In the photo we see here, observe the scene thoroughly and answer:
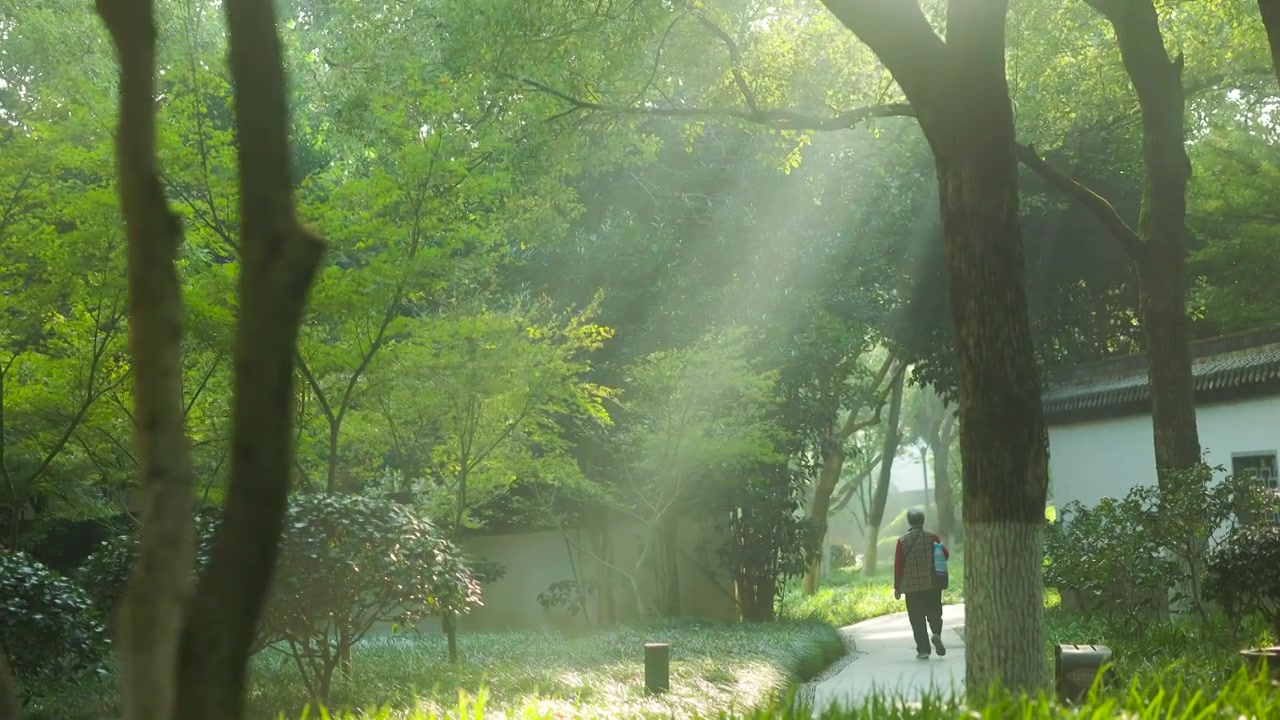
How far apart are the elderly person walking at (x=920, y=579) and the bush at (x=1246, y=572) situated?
4050 millimetres

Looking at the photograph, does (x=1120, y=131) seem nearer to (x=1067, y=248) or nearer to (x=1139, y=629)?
(x=1067, y=248)

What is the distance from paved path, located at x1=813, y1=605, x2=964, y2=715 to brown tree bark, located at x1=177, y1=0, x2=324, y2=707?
317 inches

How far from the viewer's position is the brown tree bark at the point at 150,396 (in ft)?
9.59

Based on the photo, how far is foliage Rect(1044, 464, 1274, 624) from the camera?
14.4 meters

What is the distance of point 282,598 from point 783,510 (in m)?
14.2

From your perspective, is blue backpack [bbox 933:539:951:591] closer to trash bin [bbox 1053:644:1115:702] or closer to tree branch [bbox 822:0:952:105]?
trash bin [bbox 1053:644:1115:702]

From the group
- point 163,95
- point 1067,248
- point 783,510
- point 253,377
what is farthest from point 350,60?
point 1067,248

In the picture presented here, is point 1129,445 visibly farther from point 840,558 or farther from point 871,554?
point 840,558

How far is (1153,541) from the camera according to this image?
48.4ft

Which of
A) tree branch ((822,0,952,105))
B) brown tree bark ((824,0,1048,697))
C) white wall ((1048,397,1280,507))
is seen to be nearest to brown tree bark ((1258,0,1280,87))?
brown tree bark ((824,0,1048,697))

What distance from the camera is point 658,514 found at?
21734mm

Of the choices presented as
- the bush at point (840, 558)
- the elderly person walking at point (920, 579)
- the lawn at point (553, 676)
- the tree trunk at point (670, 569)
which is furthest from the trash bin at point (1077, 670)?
the bush at point (840, 558)

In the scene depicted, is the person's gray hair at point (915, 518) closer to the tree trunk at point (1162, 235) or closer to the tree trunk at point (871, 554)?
the tree trunk at point (1162, 235)

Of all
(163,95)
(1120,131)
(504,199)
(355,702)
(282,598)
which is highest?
(1120,131)
